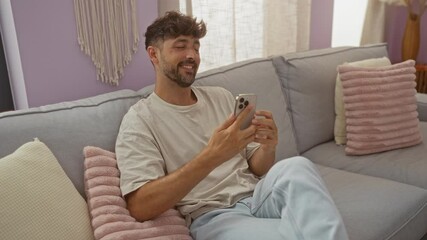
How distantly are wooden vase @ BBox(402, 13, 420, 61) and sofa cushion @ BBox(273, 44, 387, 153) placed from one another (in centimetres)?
125

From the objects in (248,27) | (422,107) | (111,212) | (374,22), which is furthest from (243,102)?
(374,22)

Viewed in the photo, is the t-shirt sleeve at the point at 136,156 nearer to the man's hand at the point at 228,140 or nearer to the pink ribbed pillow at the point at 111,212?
the pink ribbed pillow at the point at 111,212

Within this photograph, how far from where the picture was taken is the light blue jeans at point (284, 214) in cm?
105

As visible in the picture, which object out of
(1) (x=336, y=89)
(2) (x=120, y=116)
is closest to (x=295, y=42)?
(1) (x=336, y=89)

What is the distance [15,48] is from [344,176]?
1325mm

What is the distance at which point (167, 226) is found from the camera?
1.16m

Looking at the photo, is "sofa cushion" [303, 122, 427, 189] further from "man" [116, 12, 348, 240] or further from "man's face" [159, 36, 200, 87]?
"man's face" [159, 36, 200, 87]

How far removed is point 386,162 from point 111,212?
3.97 feet

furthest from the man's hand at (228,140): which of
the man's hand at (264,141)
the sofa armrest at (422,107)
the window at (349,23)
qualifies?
the window at (349,23)

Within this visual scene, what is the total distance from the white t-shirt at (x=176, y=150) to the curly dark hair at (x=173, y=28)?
21 centimetres

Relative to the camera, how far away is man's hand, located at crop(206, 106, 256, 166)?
46.3 inches

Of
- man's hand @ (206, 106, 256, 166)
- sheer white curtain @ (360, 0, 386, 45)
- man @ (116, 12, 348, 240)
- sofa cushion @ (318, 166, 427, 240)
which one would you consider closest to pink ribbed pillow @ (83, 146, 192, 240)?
man @ (116, 12, 348, 240)

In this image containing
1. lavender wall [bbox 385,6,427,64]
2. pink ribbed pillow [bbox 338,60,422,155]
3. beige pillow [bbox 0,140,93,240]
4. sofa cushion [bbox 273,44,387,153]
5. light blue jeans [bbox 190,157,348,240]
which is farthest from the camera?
lavender wall [bbox 385,6,427,64]

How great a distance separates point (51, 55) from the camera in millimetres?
1438
